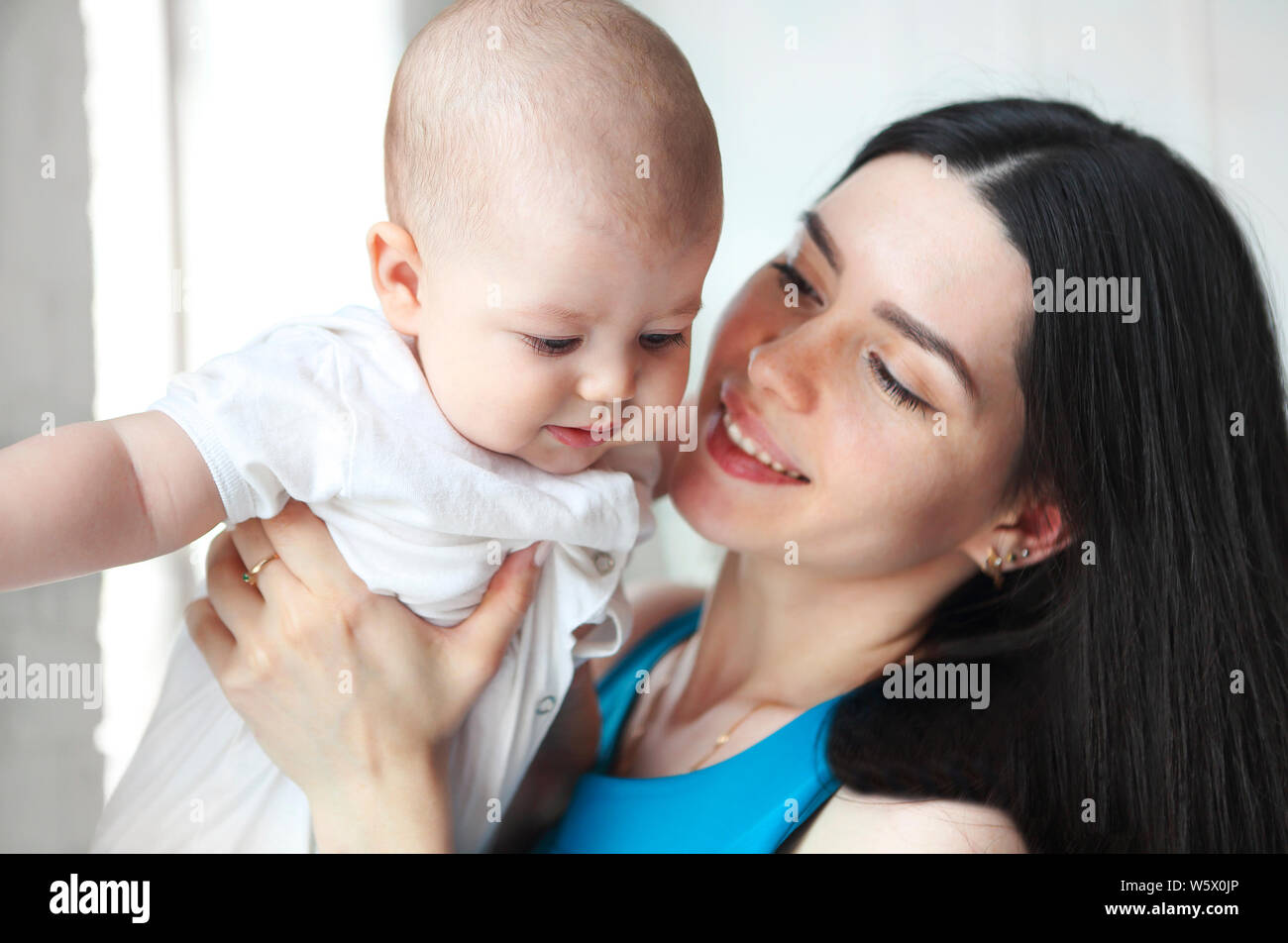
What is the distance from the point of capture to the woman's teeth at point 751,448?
3.47 feet

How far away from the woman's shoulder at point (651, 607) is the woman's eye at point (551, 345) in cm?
66

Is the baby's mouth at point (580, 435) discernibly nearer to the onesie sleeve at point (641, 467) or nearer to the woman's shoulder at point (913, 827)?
the onesie sleeve at point (641, 467)

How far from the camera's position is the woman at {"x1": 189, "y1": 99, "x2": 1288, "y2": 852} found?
95cm

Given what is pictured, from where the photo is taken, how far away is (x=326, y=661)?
0.94 metres

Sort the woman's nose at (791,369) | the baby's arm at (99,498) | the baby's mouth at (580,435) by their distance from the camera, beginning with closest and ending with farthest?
the baby's arm at (99,498)
the baby's mouth at (580,435)
the woman's nose at (791,369)

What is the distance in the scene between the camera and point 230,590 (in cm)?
99

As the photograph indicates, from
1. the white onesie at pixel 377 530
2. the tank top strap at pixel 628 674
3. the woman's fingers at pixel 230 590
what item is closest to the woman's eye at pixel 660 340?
the white onesie at pixel 377 530

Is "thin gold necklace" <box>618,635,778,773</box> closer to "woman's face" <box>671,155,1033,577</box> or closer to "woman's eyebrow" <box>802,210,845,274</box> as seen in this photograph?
"woman's face" <box>671,155,1033,577</box>

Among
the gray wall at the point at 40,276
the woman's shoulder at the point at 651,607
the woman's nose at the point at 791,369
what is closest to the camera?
the woman's nose at the point at 791,369

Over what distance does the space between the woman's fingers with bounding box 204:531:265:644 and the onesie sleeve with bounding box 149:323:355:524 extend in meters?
0.19

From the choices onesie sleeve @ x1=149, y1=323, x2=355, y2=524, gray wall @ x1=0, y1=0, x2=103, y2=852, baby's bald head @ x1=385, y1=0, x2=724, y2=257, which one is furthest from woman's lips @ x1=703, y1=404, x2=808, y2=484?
gray wall @ x1=0, y1=0, x2=103, y2=852

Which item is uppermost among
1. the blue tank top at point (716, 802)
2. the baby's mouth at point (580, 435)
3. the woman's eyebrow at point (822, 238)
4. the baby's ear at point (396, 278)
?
the woman's eyebrow at point (822, 238)
